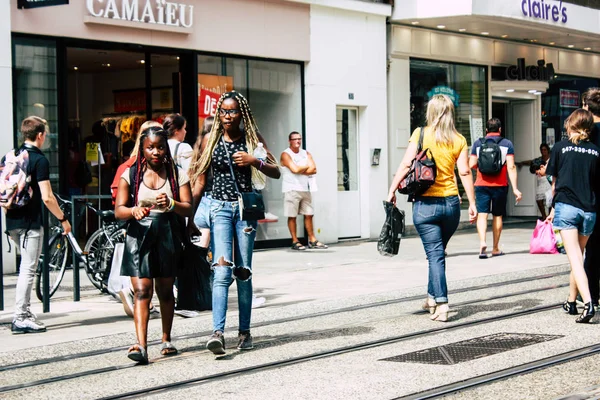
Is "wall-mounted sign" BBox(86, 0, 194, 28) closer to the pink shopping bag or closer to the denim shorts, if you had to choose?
the pink shopping bag

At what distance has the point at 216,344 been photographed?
7.71m

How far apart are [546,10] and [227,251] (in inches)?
640

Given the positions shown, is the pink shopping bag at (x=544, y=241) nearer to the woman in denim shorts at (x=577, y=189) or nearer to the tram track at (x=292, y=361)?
the tram track at (x=292, y=361)

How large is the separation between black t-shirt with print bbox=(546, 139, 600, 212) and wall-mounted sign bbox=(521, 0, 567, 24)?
12929mm

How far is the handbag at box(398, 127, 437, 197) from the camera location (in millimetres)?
9484

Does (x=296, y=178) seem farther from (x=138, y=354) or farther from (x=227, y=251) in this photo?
(x=138, y=354)

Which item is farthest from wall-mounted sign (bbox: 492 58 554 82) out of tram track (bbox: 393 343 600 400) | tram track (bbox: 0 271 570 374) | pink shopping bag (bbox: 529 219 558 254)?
tram track (bbox: 393 343 600 400)

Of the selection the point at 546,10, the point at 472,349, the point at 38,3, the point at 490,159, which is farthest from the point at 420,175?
the point at 546,10

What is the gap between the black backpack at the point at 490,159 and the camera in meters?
15.5

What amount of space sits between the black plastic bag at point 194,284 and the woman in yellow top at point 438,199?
2.28m

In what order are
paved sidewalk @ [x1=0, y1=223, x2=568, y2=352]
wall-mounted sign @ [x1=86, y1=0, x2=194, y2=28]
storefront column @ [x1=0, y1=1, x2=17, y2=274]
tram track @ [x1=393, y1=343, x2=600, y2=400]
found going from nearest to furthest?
tram track @ [x1=393, y1=343, x2=600, y2=400] → paved sidewalk @ [x1=0, y1=223, x2=568, y2=352] → storefront column @ [x1=0, y1=1, x2=17, y2=274] → wall-mounted sign @ [x1=86, y1=0, x2=194, y2=28]

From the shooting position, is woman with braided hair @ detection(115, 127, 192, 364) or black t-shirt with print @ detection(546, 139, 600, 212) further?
black t-shirt with print @ detection(546, 139, 600, 212)

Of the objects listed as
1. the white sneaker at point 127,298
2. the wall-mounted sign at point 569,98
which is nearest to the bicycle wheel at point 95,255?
the white sneaker at point 127,298

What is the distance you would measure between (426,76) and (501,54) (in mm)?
3068
